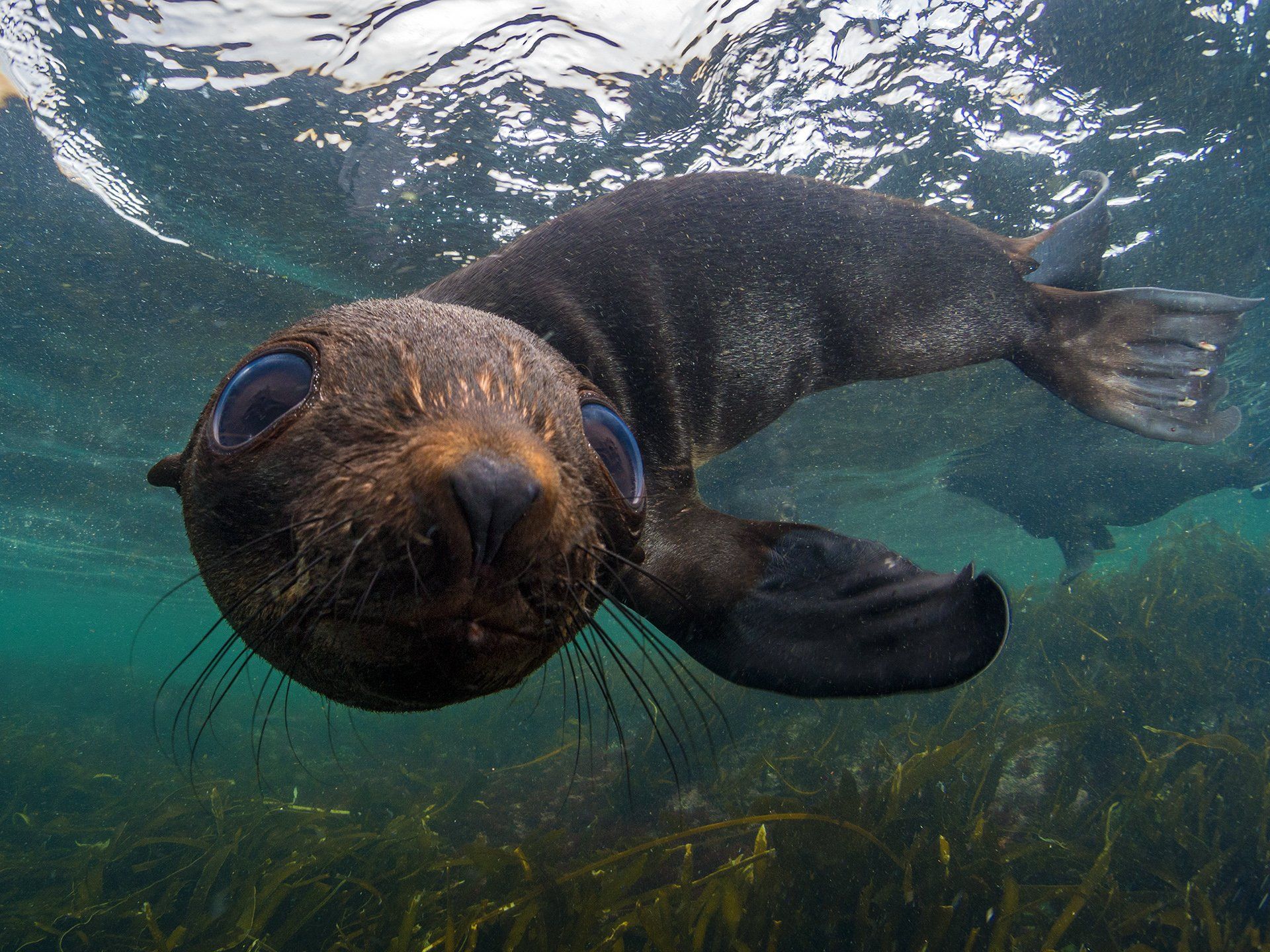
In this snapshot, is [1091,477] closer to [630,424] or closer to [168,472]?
[630,424]

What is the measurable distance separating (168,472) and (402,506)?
1931 mm

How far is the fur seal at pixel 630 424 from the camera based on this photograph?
132cm

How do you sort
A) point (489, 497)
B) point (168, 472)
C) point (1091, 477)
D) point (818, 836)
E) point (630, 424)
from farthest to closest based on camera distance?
point (1091, 477), point (818, 836), point (630, 424), point (168, 472), point (489, 497)

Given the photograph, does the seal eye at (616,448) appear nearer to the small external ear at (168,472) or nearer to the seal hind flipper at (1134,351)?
the small external ear at (168,472)

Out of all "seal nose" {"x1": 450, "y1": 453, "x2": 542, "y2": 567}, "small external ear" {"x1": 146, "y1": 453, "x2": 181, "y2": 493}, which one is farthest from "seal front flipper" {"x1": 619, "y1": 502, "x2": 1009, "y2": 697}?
"small external ear" {"x1": 146, "y1": 453, "x2": 181, "y2": 493}

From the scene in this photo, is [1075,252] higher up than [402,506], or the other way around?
[402,506]

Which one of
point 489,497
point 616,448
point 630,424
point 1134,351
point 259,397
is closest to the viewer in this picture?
point 489,497

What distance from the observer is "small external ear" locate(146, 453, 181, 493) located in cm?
251

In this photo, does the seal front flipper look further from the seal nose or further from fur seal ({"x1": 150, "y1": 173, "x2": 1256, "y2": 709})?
the seal nose

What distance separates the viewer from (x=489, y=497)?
1146 millimetres

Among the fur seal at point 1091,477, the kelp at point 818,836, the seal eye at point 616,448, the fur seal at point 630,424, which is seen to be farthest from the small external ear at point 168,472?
the fur seal at point 1091,477

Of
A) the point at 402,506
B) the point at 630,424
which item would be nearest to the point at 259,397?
the point at 402,506

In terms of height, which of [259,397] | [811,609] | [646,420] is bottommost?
[811,609]

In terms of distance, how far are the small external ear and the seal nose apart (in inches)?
75.0
